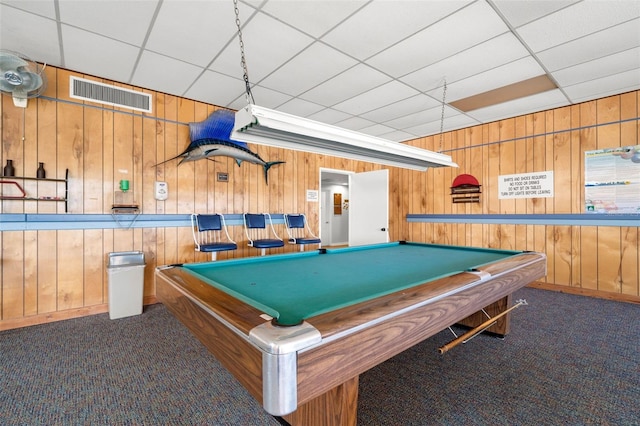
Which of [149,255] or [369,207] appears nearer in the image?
[149,255]

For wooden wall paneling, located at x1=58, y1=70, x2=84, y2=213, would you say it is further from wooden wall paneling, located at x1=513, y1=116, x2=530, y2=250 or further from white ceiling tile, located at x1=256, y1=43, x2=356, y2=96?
wooden wall paneling, located at x1=513, y1=116, x2=530, y2=250

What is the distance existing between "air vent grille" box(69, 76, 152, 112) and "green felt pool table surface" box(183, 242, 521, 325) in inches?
103

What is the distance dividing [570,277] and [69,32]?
6494mm

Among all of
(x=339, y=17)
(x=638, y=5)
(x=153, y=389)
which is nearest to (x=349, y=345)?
(x=153, y=389)

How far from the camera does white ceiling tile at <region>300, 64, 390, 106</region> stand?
3.17 m

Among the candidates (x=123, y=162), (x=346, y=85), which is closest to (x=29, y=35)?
(x=123, y=162)

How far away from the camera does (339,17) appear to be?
2.31m

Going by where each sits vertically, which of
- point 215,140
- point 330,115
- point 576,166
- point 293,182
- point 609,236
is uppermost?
point 330,115

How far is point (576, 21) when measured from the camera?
2363 millimetres

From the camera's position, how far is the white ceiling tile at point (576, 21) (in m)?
2.19

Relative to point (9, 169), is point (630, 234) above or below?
below

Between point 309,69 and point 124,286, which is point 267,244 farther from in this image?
point 309,69

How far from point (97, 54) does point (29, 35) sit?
18.7 inches

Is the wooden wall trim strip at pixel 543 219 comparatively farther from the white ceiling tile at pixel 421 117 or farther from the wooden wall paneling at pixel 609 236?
the white ceiling tile at pixel 421 117
